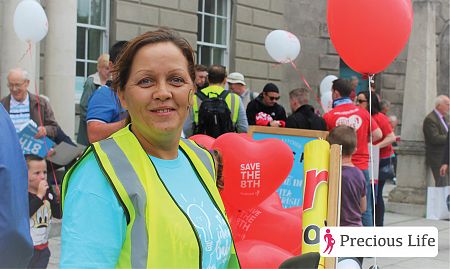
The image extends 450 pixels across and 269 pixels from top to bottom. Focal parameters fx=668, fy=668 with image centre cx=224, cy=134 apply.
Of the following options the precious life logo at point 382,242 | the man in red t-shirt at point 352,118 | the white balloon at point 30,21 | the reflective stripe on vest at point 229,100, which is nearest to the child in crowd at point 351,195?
the reflective stripe on vest at point 229,100

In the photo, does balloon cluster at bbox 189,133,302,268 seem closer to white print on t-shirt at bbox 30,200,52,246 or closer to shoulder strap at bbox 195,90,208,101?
white print on t-shirt at bbox 30,200,52,246

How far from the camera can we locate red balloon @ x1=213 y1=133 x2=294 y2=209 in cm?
435

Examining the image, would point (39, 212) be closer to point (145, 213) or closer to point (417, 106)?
point (145, 213)

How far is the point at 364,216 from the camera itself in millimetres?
6984

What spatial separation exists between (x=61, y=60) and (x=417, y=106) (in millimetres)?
5673

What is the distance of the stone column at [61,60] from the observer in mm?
9562

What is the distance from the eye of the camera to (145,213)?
1.77 meters

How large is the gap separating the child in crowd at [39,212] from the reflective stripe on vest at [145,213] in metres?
3.20

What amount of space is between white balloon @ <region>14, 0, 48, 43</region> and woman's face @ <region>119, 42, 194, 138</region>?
6095mm

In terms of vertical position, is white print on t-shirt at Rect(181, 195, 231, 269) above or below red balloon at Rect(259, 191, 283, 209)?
above

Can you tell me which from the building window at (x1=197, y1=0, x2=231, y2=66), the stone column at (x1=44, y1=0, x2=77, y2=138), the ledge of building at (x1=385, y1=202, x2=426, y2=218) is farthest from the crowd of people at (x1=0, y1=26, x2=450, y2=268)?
the building window at (x1=197, y1=0, x2=231, y2=66)

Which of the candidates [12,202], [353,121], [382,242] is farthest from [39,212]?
[353,121]

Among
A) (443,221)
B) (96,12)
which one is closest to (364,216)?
(443,221)

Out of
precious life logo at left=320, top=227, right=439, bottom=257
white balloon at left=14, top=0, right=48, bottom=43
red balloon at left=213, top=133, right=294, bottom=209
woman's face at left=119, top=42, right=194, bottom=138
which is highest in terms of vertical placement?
white balloon at left=14, top=0, right=48, bottom=43
